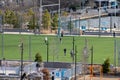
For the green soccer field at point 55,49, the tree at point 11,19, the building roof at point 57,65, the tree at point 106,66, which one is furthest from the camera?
the tree at point 11,19

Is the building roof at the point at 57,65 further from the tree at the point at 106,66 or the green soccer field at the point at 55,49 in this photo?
the tree at the point at 106,66

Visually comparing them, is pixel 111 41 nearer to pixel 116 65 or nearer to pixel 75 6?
pixel 116 65

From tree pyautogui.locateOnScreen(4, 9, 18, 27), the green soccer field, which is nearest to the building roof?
the green soccer field

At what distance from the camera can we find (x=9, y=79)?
22.3 m

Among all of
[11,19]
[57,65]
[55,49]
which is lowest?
[57,65]

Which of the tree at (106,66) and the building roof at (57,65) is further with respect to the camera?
the building roof at (57,65)

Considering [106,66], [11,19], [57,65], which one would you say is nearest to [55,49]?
[57,65]

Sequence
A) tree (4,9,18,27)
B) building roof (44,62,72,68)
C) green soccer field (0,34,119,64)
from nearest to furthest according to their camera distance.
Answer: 1. building roof (44,62,72,68)
2. green soccer field (0,34,119,64)
3. tree (4,9,18,27)

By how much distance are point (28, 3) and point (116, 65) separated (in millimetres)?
58622

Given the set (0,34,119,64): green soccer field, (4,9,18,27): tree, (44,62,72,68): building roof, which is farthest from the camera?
(4,9,18,27): tree

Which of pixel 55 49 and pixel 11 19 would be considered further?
pixel 11 19

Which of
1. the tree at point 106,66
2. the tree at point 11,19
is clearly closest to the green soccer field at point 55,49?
the tree at point 106,66

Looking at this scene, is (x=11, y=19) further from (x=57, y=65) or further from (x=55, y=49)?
(x=57, y=65)

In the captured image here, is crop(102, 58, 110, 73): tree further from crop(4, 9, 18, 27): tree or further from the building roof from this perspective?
crop(4, 9, 18, 27): tree
